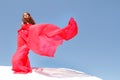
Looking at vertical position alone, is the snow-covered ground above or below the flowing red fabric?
below

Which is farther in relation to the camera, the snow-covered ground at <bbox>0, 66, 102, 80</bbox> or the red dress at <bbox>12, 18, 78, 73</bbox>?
the red dress at <bbox>12, 18, 78, 73</bbox>

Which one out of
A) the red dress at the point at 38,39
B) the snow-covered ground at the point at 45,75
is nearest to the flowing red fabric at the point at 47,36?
the red dress at the point at 38,39

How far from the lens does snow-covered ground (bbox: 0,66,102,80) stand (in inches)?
287

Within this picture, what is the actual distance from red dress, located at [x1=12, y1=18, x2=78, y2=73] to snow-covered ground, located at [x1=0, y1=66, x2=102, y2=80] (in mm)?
166

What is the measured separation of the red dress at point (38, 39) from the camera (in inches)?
295

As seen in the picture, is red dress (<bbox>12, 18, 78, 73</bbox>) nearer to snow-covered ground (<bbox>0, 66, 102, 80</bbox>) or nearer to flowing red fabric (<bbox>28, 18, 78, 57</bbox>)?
flowing red fabric (<bbox>28, 18, 78, 57</bbox>)

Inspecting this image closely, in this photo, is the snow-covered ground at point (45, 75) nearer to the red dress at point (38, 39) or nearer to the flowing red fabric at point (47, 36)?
the red dress at point (38, 39)

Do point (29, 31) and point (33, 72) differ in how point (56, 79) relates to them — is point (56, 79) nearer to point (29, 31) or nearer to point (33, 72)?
point (33, 72)

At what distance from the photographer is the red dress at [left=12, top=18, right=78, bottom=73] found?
24.6ft

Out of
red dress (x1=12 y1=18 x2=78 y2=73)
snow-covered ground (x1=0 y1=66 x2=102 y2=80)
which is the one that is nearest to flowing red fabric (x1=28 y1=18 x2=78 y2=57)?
red dress (x1=12 y1=18 x2=78 y2=73)

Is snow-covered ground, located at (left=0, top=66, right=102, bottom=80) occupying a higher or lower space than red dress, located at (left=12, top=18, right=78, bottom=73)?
lower

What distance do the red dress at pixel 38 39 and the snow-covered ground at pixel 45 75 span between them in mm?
166

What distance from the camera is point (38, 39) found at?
24.8 ft

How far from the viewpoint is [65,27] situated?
7.55 m
